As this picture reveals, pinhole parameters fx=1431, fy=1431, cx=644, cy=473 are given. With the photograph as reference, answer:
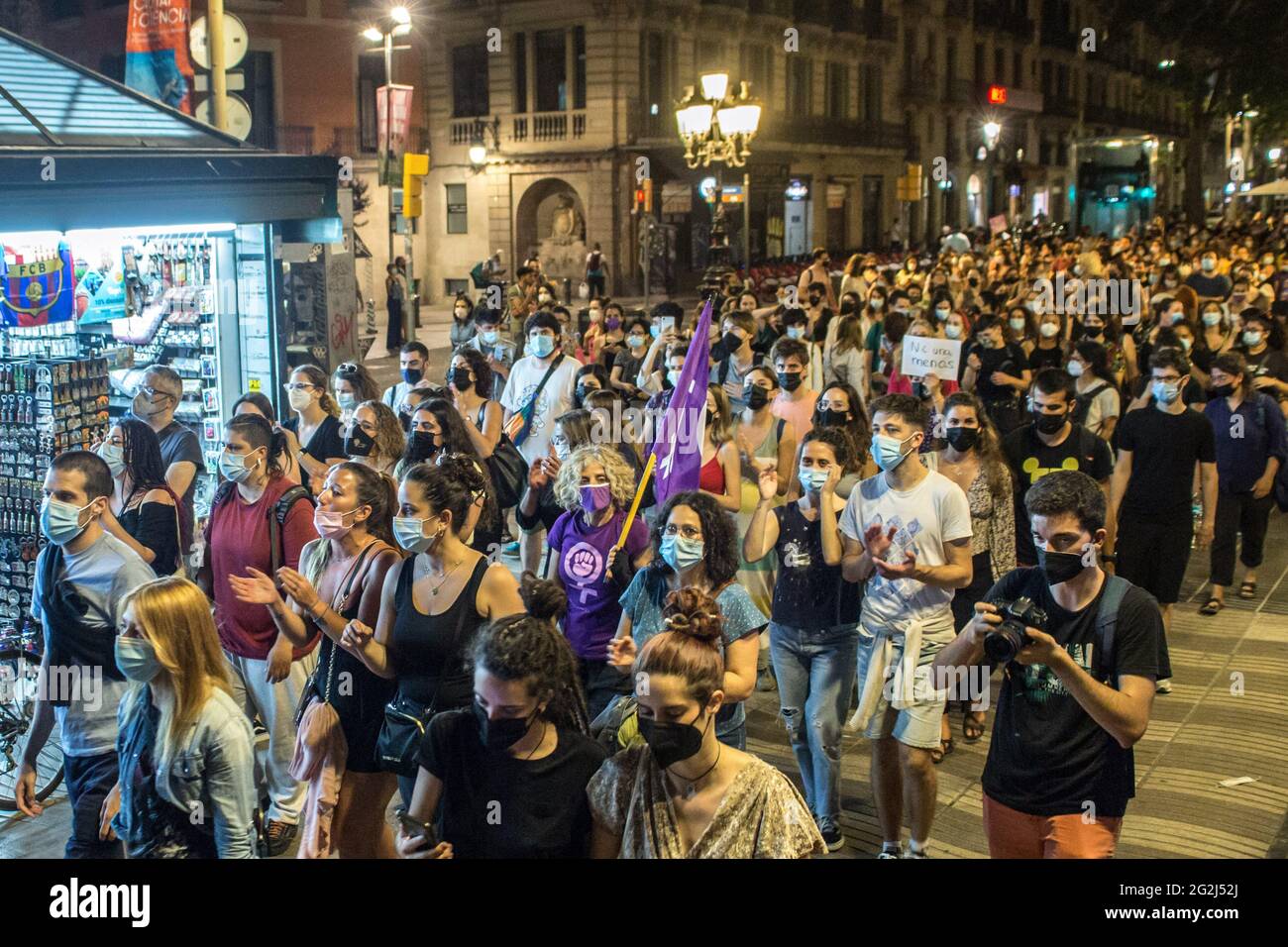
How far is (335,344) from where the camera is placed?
12836 mm

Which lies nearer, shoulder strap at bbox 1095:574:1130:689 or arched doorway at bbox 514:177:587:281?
shoulder strap at bbox 1095:574:1130:689

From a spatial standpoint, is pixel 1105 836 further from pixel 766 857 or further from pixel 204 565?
pixel 204 565

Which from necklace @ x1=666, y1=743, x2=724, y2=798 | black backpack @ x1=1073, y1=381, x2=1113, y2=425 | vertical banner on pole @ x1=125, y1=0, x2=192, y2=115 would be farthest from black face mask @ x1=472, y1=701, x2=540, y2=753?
vertical banner on pole @ x1=125, y1=0, x2=192, y2=115

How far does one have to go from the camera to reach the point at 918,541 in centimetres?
579

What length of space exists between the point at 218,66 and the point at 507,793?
1160cm

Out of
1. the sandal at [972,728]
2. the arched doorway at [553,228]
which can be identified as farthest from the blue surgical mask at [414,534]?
the arched doorway at [553,228]

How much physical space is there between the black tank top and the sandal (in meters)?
3.43

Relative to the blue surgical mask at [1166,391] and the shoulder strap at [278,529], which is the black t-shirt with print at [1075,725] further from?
the blue surgical mask at [1166,391]

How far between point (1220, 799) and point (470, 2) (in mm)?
37478

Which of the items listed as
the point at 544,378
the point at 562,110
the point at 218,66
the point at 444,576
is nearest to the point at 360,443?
the point at 544,378

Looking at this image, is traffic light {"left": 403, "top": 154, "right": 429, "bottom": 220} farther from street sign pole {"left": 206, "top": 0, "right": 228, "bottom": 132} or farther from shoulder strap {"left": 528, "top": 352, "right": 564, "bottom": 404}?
shoulder strap {"left": 528, "top": 352, "right": 564, "bottom": 404}

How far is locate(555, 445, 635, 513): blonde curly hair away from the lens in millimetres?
5980

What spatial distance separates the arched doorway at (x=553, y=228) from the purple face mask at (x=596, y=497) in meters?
33.7

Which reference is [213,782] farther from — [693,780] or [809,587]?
[809,587]
